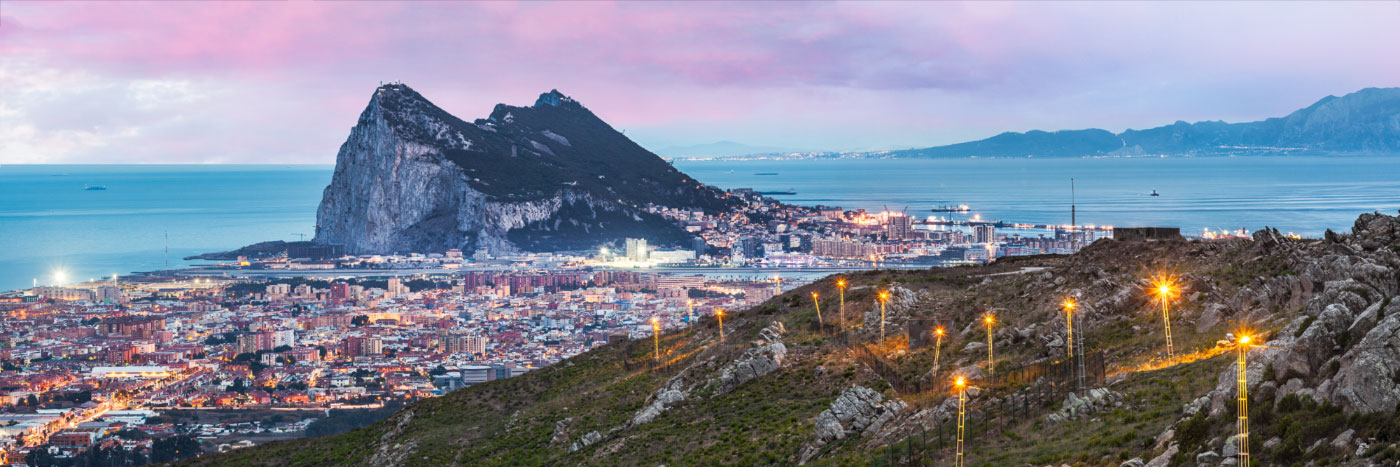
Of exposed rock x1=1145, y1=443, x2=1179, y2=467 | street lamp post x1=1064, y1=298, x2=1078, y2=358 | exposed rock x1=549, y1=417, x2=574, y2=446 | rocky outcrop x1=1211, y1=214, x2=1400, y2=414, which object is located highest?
rocky outcrop x1=1211, y1=214, x2=1400, y2=414

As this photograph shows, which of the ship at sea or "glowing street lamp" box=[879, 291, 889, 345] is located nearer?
"glowing street lamp" box=[879, 291, 889, 345]

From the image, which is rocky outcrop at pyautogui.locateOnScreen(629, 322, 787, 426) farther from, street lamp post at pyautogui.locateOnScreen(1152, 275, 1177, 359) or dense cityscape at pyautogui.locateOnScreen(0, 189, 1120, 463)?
dense cityscape at pyautogui.locateOnScreen(0, 189, 1120, 463)

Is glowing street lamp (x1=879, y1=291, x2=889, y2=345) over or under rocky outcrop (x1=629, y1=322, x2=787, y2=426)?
over

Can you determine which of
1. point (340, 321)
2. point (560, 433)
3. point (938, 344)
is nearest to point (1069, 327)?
point (938, 344)

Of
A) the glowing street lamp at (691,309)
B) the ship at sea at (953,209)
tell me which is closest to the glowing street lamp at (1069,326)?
the glowing street lamp at (691,309)

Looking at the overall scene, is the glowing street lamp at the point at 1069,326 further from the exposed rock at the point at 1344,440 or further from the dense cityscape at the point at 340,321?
the dense cityscape at the point at 340,321

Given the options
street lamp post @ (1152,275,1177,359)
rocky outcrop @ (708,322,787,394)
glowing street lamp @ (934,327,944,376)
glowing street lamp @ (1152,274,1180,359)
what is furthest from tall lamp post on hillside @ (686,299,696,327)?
street lamp post @ (1152,275,1177,359)

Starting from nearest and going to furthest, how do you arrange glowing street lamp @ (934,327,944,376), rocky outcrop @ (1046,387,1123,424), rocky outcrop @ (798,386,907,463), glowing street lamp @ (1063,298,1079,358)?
rocky outcrop @ (1046,387,1123,424) < rocky outcrop @ (798,386,907,463) < glowing street lamp @ (1063,298,1079,358) < glowing street lamp @ (934,327,944,376)
